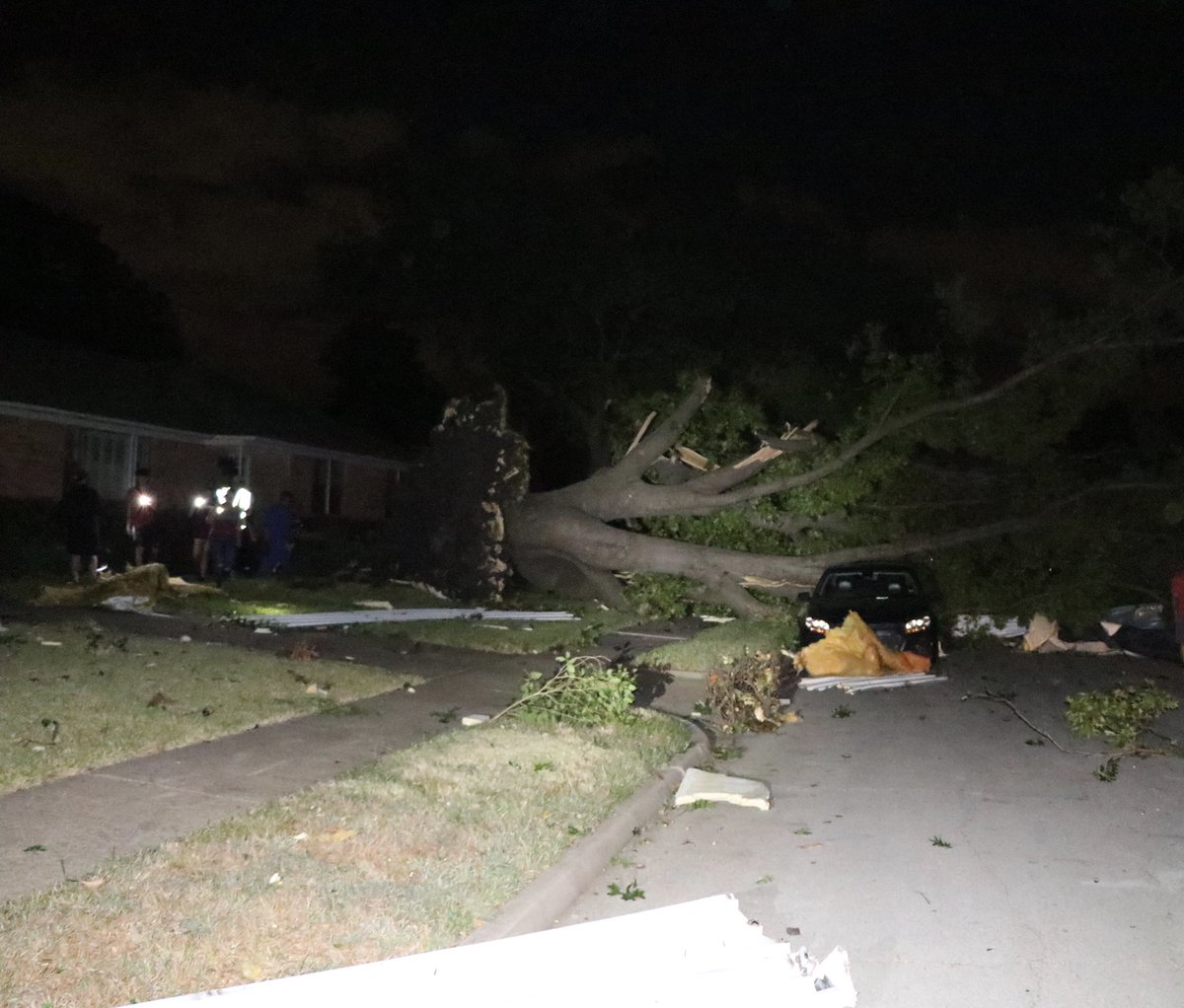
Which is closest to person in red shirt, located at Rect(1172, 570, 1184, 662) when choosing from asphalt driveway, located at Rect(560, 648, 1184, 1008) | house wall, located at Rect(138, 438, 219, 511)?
asphalt driveway, located at Rect(560, 648, 1184, 1008)

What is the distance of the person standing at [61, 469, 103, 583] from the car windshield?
9901 millimetres

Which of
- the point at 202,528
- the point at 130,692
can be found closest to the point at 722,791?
the point at 130,692

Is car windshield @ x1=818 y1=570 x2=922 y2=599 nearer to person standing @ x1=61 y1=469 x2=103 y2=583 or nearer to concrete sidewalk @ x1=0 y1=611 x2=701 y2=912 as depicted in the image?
concrete sidewalk @ x1=0 y1=611 x2=701 y2=912

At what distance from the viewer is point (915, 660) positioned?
15.0 metres

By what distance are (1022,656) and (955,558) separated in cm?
181

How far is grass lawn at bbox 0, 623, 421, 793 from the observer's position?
319 inches

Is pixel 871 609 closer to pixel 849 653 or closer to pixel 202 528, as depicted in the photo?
pixel 849 653

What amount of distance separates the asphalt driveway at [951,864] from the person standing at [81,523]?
1036 centimetres

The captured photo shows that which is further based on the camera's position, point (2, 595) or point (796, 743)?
point (2, 595)

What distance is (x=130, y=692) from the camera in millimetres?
9898

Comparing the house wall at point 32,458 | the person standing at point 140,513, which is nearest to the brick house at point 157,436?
the house wall at point 32,458

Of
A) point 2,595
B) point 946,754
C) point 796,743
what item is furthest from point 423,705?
point 2,595

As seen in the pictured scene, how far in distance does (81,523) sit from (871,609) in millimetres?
10500

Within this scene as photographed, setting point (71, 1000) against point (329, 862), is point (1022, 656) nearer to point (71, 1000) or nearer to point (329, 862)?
point (329, 862)
